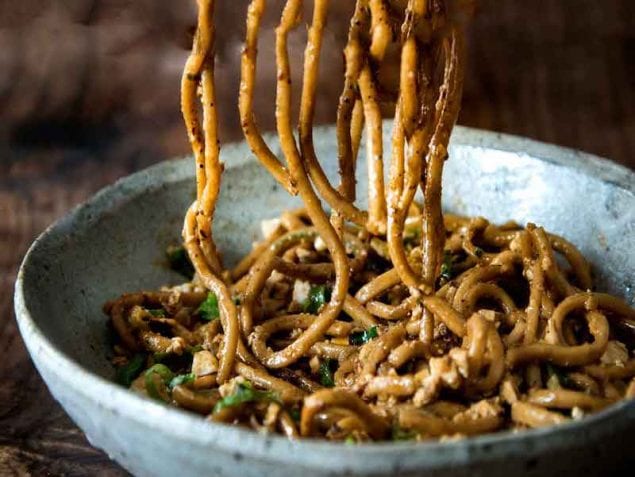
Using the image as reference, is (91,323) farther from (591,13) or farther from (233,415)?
(591,13)

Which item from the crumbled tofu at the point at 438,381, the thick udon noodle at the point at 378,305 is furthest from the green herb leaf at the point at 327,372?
the crumbled tofu at the point at 438,381

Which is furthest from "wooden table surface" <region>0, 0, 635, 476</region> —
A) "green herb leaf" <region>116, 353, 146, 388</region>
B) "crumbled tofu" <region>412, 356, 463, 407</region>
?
"crumbled tofu" <region>412, 356, 463, 407</region>

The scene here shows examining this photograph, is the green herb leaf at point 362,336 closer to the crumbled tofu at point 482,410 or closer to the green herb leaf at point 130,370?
the crumbled tofu at point 482,410

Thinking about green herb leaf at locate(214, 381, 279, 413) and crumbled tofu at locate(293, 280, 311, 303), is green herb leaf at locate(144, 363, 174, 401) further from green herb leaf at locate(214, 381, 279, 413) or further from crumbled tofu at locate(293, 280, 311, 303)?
crumbled tofu at locate(293, 280, 311, 303)

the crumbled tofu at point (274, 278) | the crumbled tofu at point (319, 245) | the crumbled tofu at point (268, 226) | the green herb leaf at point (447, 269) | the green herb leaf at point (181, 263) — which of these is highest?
the green herb leaf at point (447, 269)

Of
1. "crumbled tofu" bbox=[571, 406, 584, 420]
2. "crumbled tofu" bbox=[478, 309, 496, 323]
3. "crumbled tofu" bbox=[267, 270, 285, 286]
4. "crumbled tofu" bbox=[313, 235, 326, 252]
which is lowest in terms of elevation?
"crumbled tofu" bbox=[267, 270, 285, 286]

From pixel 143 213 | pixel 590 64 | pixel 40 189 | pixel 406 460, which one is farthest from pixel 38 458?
pixel 590 64
